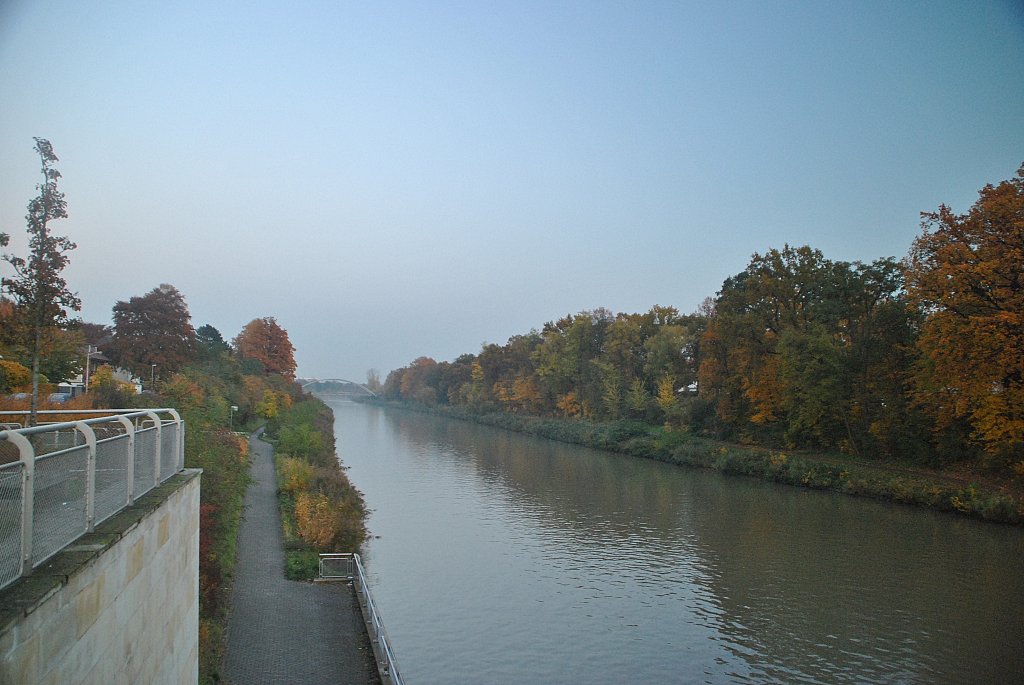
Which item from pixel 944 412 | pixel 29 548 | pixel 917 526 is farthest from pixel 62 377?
pixel 944 412

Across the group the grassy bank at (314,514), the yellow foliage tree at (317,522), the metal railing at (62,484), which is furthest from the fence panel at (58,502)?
the yellow foliage tree at (317,522)

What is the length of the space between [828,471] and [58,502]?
34.1 meters

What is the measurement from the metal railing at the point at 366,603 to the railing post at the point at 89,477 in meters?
7.01

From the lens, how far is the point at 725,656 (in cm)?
1407

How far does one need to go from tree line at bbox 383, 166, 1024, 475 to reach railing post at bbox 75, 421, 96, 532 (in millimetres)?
27547

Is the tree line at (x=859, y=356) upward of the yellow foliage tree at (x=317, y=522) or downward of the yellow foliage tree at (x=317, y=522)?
upward

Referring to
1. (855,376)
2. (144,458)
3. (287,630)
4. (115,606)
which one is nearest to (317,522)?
(287,630)

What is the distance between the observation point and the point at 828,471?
32969 millimetres

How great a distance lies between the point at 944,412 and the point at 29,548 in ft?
103

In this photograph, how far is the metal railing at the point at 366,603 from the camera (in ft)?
37.5

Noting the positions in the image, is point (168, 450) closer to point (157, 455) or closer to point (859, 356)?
point (157, 455)

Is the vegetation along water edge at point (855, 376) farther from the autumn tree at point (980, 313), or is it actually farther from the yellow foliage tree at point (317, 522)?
the yellow foliage tree at point (317, 522)

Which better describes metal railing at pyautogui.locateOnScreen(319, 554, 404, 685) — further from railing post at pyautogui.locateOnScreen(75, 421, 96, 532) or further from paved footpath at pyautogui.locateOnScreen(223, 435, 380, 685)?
railing post at pyautogui.locateOnScreen(75, 421, 96, 532)

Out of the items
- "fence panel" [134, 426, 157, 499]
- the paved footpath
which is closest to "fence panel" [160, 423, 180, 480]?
"fence panel" [134, 426, 157, 499]
